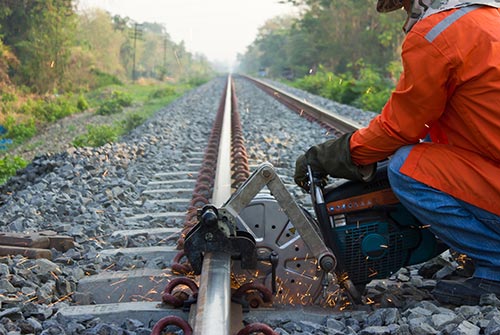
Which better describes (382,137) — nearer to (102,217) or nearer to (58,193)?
(102,217)

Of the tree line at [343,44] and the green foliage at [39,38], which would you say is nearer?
the green foliage at [39,38]

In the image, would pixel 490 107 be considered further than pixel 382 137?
No

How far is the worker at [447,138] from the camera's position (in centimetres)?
236

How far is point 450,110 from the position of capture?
8.49ft

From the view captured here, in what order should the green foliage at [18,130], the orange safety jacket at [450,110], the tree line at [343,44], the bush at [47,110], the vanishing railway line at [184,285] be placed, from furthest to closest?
the tree line at [343,44] < the bush at [47,110] < the green foliage at [18,130] < the orange safety jacket at [450,110] < the vanishing railway line at [184,285]

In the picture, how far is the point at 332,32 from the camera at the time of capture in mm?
39938

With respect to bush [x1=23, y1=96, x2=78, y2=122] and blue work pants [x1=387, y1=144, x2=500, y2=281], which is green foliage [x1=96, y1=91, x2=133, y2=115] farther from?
blue work pants [x1=387, y1=144, x2=500, y2=281]

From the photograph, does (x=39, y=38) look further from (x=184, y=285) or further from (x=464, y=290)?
(x=464, y=290)

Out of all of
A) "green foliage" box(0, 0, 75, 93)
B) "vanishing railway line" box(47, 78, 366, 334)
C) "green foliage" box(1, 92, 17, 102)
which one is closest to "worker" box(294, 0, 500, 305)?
"vanishing railway line" box(47, 78, 366, 334)

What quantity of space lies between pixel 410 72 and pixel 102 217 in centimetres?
279

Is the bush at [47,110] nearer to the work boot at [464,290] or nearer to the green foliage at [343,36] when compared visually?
the green foliage at [343,36]

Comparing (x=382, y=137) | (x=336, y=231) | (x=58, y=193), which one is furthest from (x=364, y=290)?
(x=58, y=193)

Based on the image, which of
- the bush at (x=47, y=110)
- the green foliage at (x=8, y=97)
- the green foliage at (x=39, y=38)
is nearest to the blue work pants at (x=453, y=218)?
the bush at (x=47, y=110)

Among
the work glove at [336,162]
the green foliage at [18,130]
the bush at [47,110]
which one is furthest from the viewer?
the bush at [47,110]
